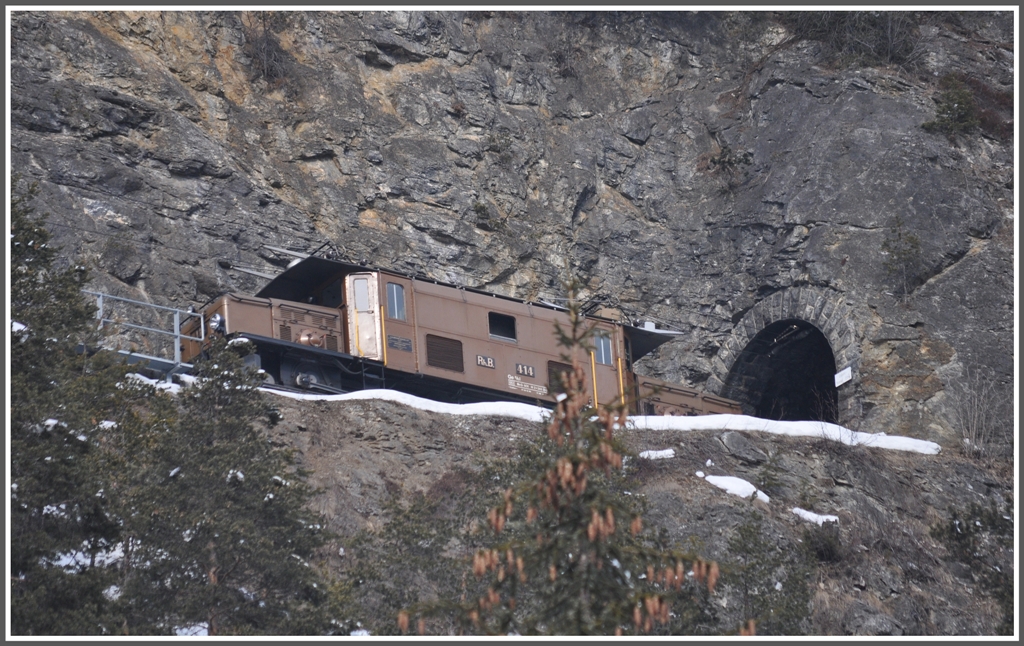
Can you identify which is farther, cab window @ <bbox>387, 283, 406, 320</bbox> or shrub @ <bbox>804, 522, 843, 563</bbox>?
cab window @ <bbox>387, 283, 406, 320</bbox>

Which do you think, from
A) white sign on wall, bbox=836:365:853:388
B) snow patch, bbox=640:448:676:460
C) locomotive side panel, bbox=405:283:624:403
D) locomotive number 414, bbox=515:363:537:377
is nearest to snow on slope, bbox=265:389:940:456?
snow patch, bbox=640:448:676:460

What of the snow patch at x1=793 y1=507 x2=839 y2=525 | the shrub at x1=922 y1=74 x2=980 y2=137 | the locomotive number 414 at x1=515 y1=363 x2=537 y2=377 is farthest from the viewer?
the shrub at x1=922 y1=74 x2=980 y2=137

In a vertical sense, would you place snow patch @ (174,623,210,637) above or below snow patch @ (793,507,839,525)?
below

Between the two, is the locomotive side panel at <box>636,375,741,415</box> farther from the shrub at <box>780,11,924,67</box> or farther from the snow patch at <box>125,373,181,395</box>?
the shrub at <box>780,11,924,67</box>

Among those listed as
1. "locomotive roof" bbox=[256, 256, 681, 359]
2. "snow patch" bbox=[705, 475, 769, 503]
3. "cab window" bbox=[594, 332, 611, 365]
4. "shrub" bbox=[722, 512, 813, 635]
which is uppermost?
"locomotive roof" bbox=[256, 256, 681, 359]

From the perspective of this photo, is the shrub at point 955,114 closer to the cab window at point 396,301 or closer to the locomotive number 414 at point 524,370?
the locomotive number 414 at point 524,370

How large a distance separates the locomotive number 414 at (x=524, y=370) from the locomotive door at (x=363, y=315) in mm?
3910

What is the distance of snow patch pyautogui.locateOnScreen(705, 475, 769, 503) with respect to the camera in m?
23.7

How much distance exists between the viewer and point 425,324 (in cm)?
2700

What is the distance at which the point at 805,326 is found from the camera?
121 feet

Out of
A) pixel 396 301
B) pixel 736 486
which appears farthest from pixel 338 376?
pixel 736 486

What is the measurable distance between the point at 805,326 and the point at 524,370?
12.7 metres

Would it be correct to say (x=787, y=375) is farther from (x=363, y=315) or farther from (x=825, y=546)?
(x=363, y=315)

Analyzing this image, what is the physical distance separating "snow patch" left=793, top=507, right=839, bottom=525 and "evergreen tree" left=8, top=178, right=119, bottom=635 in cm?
1368
